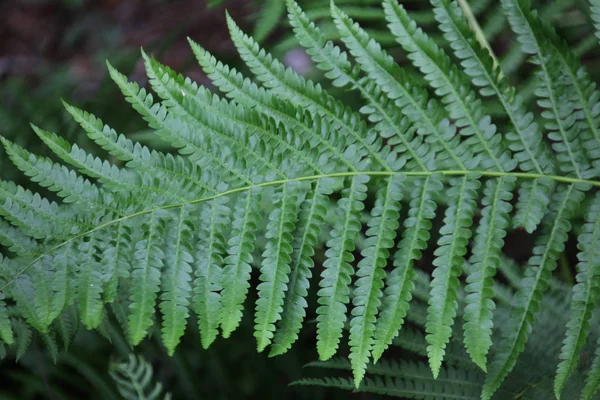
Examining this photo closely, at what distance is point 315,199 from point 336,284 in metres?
0.20

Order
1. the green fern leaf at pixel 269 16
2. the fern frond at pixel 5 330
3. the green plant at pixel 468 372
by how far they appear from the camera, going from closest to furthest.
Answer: the fern frond at pixel 5 330 → the green plant at pixel 468 372 → the green fern leaf at pixel 269 16

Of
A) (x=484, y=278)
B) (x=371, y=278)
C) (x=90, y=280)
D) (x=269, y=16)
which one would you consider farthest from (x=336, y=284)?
(x=269, y=16)

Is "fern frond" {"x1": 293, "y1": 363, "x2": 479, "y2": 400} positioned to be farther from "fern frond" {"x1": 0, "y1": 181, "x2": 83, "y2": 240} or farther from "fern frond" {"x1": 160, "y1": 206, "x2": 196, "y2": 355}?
"fern frond" {"x1": 0, "y1": 181, "x2": 83, "y2": 240}

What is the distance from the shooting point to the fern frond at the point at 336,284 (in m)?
1.25

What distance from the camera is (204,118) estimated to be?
130cm

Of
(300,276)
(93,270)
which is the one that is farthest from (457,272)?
(93,270)

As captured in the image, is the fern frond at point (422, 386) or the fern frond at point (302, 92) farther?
the fern frond at point (422, 386)

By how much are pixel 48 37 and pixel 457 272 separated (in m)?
3.83

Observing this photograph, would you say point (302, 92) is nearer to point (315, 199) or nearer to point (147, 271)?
point (315, 199)

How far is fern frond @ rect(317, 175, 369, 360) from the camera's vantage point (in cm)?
125

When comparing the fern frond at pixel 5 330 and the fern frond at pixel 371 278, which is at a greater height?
the fern frond at pixel 371 278

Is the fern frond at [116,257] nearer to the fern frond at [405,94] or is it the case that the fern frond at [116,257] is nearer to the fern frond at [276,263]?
the fern frond at [276,263]

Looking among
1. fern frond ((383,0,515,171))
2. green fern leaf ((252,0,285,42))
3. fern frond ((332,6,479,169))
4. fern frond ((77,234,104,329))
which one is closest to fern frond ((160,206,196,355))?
fern frond ((77,234,104,329))

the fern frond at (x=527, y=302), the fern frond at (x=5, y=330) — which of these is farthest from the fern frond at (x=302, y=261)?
the fern frond at (x=5, y=330)
